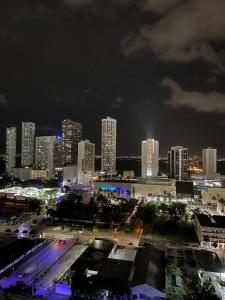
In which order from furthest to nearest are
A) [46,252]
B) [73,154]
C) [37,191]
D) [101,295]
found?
[73,154], [37,191], [46,252], [101,295]

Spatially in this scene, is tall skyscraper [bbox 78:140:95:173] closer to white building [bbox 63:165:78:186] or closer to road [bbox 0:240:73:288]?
white building [bbox 63:165:78:186]

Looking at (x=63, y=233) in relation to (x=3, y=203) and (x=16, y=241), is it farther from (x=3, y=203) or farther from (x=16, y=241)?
(x=3, y=203)

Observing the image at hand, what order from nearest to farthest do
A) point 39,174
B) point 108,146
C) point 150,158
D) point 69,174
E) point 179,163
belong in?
point 150,158
point 179,163
point 69,174
point 39,174
point 108,146

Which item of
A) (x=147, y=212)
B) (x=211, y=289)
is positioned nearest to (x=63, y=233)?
(x=147, y=212)

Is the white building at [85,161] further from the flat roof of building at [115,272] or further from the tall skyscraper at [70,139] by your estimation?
the flat roof of building at [115,272]

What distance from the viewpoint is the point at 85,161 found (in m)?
27.2

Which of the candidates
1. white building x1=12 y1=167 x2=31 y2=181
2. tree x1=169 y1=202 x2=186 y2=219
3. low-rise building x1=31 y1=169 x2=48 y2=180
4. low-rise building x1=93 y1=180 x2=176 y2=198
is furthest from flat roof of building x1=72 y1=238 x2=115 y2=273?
low-rise building x1=31 y1=169 x2=48 y2=180

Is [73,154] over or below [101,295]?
over

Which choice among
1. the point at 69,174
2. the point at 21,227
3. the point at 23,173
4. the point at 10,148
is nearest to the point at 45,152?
→ the point at 10,148

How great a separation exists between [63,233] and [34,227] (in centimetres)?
142

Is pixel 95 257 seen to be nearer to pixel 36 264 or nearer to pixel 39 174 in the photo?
pixel 36 264

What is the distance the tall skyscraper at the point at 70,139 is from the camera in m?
35.0

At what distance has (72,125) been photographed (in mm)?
38406

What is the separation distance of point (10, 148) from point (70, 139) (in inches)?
324
